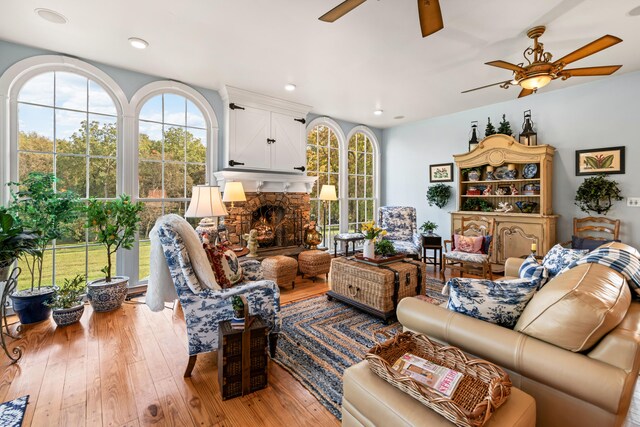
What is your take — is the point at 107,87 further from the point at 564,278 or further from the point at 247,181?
the point at 564,278

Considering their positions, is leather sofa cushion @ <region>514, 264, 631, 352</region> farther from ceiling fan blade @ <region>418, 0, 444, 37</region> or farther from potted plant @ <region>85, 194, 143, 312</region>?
potted plant @ <region>85, 194, 143, 312</region>

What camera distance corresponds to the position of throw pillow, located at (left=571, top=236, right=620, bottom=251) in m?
3.78

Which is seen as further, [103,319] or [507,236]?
[507,236]

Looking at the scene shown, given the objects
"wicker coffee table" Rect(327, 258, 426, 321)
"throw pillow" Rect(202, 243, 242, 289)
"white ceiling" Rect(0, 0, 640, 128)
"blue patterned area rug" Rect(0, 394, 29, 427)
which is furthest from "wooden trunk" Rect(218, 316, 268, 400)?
"white ceiling" Rect(0, 0, 640, 128)

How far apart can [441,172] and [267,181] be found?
3422mm

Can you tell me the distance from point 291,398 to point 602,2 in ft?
12.6

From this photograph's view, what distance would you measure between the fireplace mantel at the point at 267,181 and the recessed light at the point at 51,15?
2.16 meters

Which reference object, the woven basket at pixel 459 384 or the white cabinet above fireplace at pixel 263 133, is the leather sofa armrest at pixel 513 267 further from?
the white cabinet above fireplace at pixel 263 133

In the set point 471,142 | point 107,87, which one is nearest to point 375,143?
point 471,142

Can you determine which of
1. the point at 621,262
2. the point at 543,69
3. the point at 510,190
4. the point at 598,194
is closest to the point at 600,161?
the point at 598,194

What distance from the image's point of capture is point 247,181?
4449 millimetres

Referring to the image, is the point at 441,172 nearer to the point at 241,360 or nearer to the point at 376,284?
the point at 376,284

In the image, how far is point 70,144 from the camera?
139 inches

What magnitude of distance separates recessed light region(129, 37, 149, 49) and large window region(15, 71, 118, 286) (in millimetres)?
919
